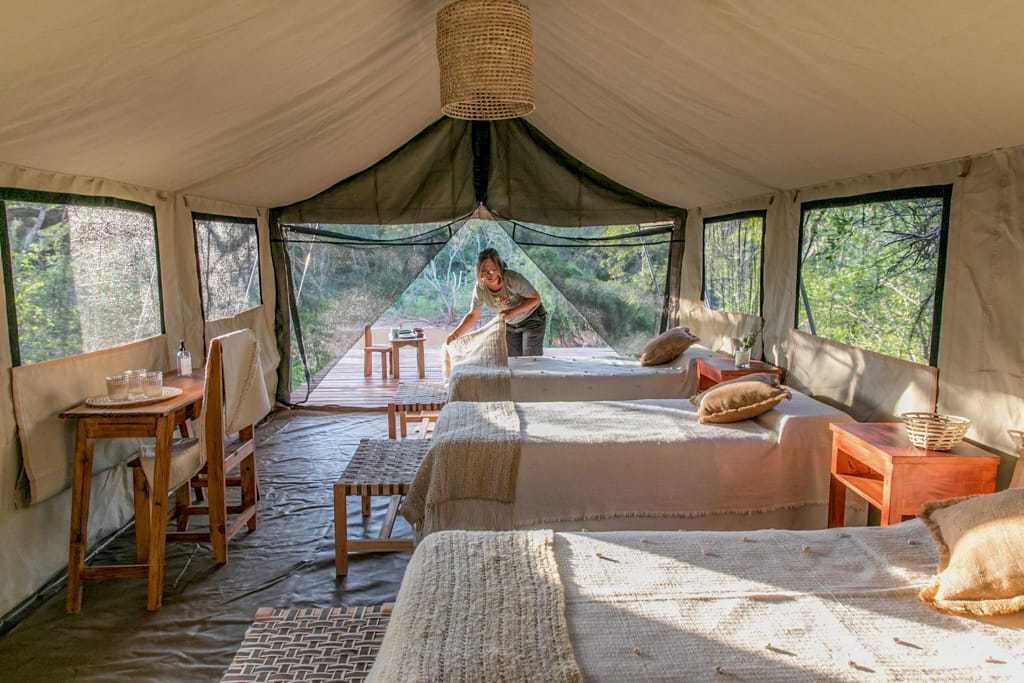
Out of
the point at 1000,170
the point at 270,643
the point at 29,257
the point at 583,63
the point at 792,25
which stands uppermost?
the point at 583,63

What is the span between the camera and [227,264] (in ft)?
17.3

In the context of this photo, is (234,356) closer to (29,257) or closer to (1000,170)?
(29,257)

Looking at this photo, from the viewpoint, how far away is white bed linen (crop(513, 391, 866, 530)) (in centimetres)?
295

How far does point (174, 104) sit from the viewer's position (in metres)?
2.86

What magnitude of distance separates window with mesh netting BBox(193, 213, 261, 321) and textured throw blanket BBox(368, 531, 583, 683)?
3541mm

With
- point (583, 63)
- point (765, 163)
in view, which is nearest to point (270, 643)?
point (583, 63)

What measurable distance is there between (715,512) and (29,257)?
308cm

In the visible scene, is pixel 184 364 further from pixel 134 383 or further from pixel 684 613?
pixel 684 613

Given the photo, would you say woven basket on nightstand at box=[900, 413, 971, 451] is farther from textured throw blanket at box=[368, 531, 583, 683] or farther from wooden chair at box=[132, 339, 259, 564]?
wooden chair at box=[132, 339, 259, 564]

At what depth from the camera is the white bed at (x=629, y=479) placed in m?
2.94

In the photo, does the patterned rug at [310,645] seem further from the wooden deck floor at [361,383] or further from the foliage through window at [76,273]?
the wooden deck floor at [361,383]

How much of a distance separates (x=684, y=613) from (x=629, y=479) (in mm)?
1343

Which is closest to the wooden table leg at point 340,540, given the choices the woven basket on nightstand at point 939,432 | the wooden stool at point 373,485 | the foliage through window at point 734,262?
the wooden stool at point 373,485

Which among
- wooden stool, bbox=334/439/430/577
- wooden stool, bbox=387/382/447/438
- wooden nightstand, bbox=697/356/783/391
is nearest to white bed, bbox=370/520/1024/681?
wooden stool, bbox=334/439/430/577
